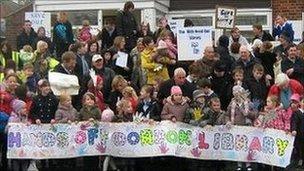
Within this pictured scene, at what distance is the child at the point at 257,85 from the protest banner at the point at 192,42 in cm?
251

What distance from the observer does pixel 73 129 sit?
44.5 ft

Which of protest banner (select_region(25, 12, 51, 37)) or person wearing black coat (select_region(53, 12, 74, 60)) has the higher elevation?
protest banner (select_region(25, 12, 51, 37))

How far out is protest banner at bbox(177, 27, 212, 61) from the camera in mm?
17302

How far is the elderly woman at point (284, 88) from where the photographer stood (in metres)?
14.2

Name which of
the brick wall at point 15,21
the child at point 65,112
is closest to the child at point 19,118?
the child at point 65,112

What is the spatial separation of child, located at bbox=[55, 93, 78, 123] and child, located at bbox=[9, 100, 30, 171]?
0.57 metres

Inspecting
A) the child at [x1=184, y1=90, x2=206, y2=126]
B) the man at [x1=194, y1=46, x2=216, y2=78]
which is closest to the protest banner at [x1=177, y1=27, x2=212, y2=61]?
the man at [x1=194, y1=46, x2=216, y2=78]

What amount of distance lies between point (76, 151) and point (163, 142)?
4.98 ft

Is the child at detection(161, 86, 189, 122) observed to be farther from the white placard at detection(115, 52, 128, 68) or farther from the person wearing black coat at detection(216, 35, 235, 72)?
the white placard at detection(115, 52, 128, 68)

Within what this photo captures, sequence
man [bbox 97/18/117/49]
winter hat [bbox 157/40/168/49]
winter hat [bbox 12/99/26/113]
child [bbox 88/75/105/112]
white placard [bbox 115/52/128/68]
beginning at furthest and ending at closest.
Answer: man [bbox 97/18/117/49]
white placard [bbox 115/52/128/68]
winter hat [bbox 157/40/168/49]
child [bbox 88/75/105/112]
winter hat [bbox 12/99/26/113]

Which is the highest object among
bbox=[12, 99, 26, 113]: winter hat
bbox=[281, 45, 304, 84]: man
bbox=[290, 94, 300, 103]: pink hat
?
bbox=[281, 45, 304, 84]: man

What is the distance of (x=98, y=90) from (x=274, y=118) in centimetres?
355

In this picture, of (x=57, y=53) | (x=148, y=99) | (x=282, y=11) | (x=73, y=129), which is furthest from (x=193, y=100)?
(x=282, y=11)

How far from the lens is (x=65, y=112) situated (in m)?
13.7
